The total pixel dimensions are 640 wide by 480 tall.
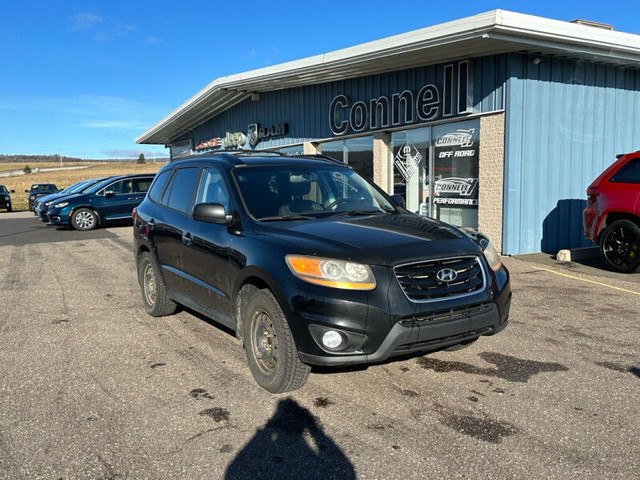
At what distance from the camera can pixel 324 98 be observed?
15.2 metres

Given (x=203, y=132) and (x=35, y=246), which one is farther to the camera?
(x=203, y=132)

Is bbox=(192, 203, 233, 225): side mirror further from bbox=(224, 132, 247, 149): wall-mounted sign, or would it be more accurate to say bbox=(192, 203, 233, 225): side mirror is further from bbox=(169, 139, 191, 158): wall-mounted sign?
bbox=(169, 139, 191, 158): wall-mounted sign

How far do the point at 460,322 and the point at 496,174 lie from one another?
7.14 metres

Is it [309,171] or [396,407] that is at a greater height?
[309,171]

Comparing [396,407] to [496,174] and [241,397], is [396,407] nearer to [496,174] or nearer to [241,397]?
[241,397]

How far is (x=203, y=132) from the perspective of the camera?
87.8 feet

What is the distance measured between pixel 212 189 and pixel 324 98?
36.0 ft

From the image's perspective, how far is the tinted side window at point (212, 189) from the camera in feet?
15.4

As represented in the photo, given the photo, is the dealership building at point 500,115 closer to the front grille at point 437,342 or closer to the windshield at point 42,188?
the front grille at point 437,342

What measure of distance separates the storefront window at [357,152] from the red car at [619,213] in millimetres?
6055

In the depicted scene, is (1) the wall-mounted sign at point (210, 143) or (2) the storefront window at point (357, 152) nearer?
(2) the storefront window at point (357, 152)

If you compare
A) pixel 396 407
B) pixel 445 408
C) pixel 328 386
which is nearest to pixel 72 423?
pixel 328 386

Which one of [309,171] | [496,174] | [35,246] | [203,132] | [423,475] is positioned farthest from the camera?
[203,132]

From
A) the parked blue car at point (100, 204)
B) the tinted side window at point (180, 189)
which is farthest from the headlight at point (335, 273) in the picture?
the parked blue car at point (100, 204)
